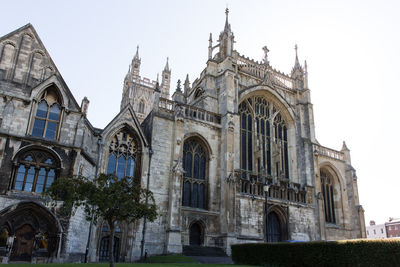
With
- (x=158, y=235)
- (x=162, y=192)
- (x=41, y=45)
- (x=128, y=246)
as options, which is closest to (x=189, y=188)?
(x=162, y=192)

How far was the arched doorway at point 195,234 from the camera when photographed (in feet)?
77.6

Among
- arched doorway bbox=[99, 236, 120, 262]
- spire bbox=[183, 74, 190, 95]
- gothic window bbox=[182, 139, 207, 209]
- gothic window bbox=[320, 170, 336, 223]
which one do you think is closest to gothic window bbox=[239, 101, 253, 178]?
gothic window bbox=[182, 139, 207, 209]

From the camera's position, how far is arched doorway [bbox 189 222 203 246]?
23.7 metres

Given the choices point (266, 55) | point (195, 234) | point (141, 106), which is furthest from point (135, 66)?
point (195, 234)

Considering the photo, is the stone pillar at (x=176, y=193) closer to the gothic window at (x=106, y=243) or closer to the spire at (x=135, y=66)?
the gothic window at (x=106, y=243)

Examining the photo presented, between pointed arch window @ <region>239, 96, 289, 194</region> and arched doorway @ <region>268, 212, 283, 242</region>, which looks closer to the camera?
arched doorway @ <region>268, 212, 283, 242</region>

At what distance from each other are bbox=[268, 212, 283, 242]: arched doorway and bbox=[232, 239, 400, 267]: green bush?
8.81 metres

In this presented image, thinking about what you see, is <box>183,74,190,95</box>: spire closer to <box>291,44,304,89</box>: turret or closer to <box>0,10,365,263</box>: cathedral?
<box>0,10,365,263</box>: cathedral

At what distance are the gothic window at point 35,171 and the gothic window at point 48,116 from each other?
1254mm

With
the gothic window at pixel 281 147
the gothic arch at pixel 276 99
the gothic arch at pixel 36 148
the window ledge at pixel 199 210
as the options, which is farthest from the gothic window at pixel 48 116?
the gothic window at pixel 281 147

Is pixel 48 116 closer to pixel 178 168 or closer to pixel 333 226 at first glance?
pixel 178 168

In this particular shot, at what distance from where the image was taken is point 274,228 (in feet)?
90.1

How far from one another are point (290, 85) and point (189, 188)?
681 inches

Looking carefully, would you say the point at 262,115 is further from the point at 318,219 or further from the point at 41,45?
the point at 41,45
